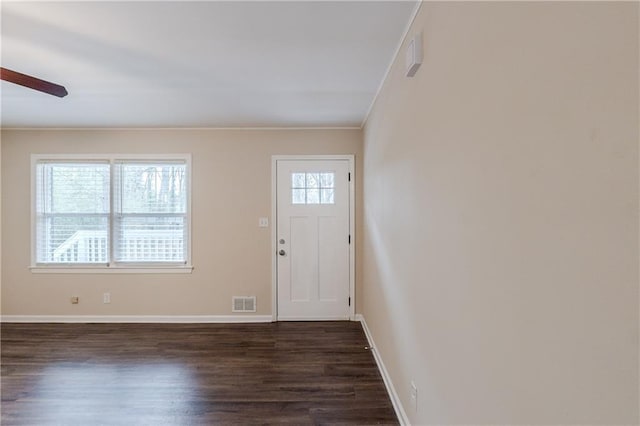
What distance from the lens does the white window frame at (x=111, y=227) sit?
385cm

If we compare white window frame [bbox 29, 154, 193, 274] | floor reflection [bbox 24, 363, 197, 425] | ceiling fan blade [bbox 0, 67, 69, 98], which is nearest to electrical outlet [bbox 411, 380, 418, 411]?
floor reflection [bbox 24, 363, 197, 425]

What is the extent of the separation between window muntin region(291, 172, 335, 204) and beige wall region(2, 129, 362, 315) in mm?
292

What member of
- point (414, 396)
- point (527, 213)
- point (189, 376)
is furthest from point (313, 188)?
point (527, 213)

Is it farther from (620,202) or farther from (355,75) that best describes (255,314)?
(620,202)

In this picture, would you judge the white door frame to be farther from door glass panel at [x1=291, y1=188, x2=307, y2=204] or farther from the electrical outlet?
the electrical outlet

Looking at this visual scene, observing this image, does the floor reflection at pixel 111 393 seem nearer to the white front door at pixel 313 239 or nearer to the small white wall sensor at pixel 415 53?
the white front door at pixel 313 239

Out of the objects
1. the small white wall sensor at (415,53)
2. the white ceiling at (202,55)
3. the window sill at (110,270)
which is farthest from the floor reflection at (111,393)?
the small white wall sensor at (415,53)

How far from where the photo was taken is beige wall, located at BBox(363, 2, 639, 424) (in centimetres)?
58

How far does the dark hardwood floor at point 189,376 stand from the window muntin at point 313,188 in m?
1.49

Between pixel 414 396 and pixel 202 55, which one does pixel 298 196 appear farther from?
pixel 414 396

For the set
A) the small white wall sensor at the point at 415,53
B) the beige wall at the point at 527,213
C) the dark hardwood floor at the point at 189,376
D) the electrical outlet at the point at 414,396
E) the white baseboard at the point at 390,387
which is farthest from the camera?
the dark hardwood floor at the point at 189,376

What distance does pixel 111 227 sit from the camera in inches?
152

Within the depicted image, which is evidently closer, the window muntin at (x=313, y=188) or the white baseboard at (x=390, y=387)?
the white baseboard at (x=390, y=387)

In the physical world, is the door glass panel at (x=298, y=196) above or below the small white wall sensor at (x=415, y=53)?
below
